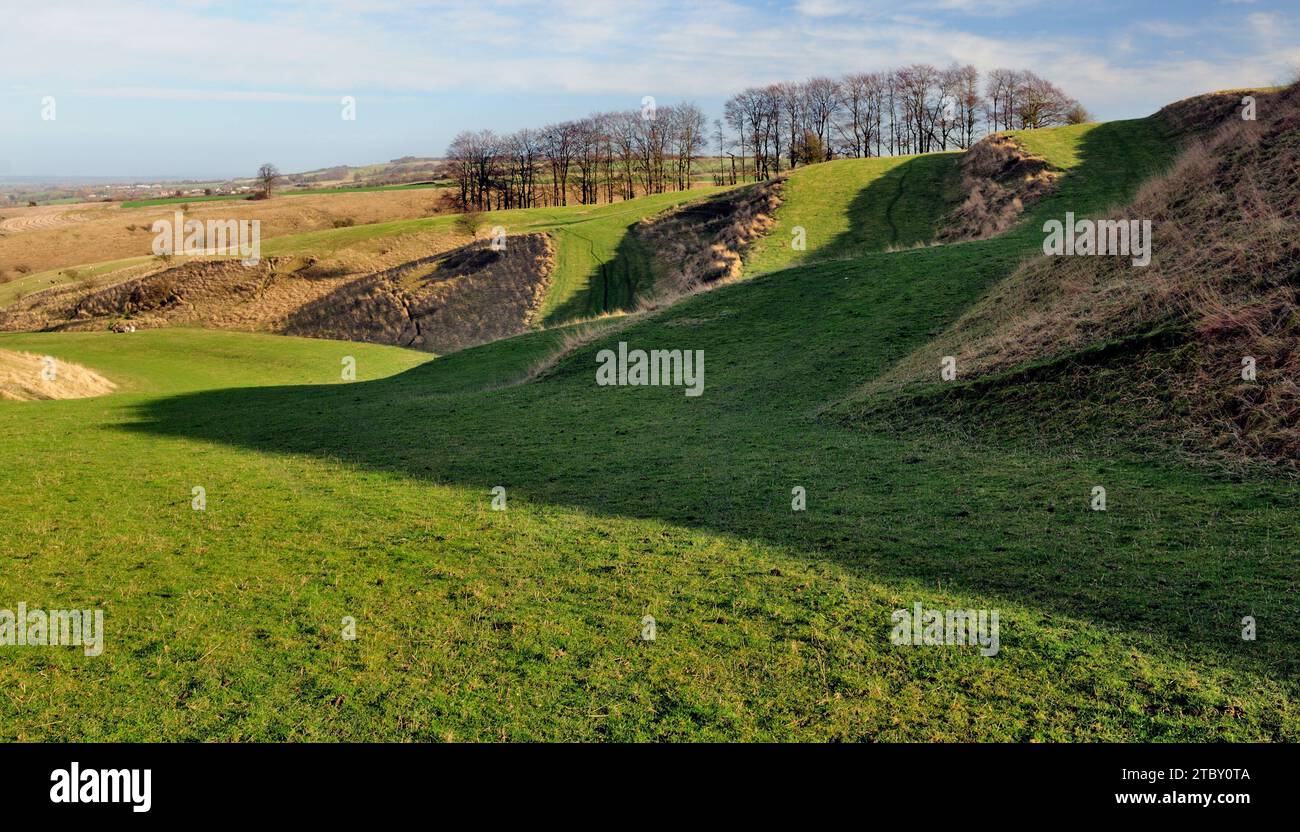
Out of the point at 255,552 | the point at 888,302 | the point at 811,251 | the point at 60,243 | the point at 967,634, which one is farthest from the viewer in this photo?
the point at 60,243

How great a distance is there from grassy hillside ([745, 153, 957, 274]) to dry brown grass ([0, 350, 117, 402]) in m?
30.4

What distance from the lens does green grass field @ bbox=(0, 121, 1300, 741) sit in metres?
5.51

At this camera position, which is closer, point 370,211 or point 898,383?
point 898,383

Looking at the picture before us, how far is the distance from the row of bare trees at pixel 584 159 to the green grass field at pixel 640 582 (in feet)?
300

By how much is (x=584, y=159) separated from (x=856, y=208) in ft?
172

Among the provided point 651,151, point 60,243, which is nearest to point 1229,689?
point 651,151

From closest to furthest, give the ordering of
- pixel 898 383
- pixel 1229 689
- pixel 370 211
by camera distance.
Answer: pixel 1229 689 < pixel 898 383 < pixel 370 211

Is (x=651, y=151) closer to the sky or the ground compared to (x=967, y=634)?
closer to the sky

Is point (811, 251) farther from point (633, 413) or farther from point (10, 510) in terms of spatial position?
point (10, 510)

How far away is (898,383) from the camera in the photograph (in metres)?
17.3

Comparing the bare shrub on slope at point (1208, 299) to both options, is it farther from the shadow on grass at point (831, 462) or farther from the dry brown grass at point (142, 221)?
the dry brown grass at point (142, 221)

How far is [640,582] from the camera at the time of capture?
7.92 metres
